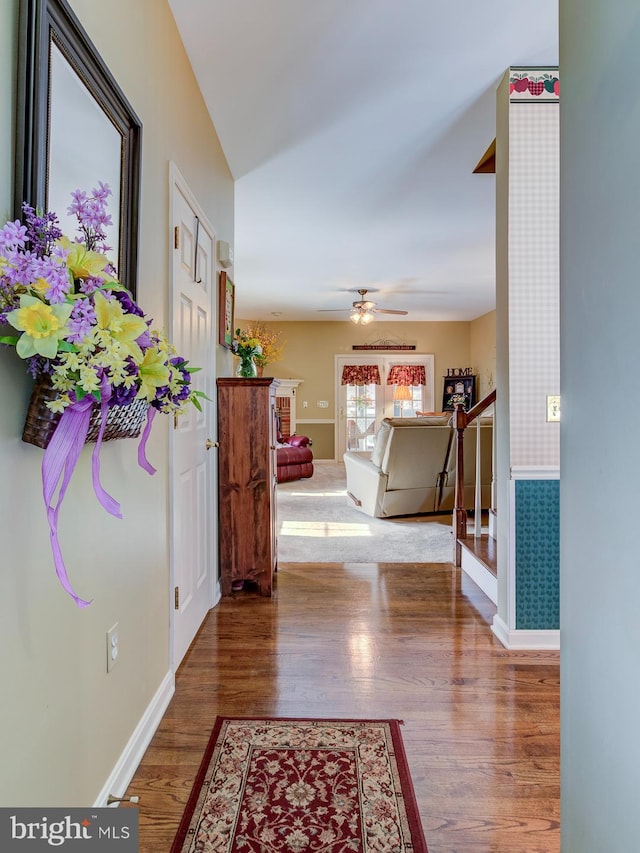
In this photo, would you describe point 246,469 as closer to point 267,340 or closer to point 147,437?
point 147,437

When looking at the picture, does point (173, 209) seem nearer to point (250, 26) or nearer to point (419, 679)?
point (250, 26)

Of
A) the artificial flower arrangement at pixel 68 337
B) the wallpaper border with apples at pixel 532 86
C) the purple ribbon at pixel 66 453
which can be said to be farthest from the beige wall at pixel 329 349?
the purple ribbon at pixel 66 453

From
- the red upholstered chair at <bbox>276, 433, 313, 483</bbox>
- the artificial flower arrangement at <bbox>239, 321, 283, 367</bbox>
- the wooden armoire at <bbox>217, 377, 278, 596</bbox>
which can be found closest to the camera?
the wooden armoire at <bbox>217, 377, 278, 596</bbox>

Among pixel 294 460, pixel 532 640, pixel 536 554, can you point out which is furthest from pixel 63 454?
pixel 294 460

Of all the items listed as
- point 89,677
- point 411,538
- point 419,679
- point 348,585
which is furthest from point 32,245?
point 411,538

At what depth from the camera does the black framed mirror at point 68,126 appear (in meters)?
0.99

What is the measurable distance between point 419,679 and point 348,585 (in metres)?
1.18

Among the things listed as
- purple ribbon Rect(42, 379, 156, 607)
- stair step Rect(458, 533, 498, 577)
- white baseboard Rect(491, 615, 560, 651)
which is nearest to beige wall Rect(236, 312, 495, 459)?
stair step Rect(458, 533, 498, 577)

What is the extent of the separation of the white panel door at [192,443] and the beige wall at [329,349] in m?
6.65

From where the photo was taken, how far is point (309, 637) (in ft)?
8.48

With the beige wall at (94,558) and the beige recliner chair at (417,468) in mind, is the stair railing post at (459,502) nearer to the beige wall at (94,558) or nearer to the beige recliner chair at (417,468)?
the beige recliner chair at (417,468)
